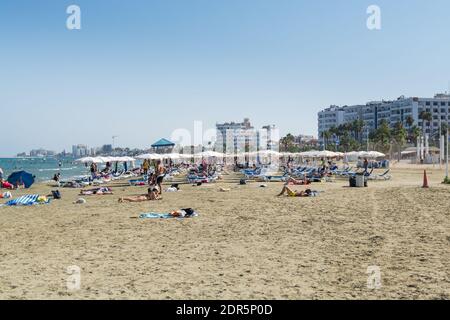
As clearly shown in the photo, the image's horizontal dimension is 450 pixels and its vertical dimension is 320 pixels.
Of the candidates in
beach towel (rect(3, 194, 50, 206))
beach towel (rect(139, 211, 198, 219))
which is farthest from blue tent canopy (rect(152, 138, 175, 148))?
beach towel (rect(139, 211, 198, 219))

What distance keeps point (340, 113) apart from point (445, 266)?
146550 mm

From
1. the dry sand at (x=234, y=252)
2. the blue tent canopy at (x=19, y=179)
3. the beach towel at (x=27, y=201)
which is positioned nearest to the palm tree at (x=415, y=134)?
the blue tent canopy at (x=19, y=179)

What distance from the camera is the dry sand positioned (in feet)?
19.1

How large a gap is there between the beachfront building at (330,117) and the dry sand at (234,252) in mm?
138263

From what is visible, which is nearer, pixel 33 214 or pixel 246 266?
pixel 246 266

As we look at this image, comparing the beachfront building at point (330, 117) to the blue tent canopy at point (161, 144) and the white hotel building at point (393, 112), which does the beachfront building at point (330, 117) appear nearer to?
the white hotel building at point (393, 112)

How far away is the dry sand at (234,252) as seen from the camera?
5.81m

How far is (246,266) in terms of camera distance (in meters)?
7.04

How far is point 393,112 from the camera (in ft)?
421

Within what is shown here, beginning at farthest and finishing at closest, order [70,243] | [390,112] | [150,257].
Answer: [390,112] → [70,243] → [150,257]

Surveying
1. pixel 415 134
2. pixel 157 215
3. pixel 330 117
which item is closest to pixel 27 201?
pixel 157 215

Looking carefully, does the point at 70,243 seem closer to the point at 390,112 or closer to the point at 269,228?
the point at 269,228
